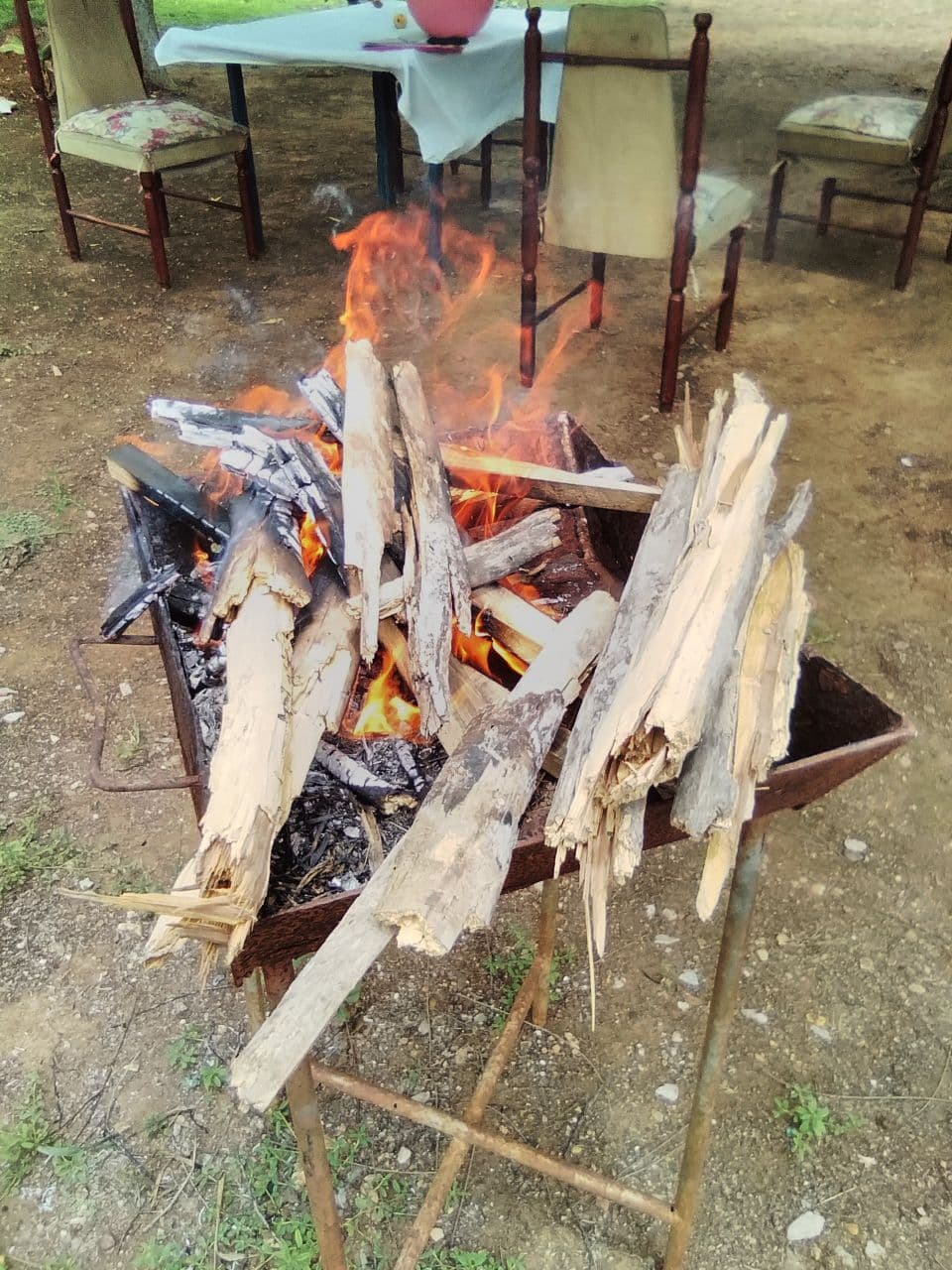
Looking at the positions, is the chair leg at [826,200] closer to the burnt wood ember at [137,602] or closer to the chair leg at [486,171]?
the chair leg at [486,171]

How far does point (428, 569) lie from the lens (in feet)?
5.04

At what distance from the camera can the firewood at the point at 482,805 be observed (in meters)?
1.02

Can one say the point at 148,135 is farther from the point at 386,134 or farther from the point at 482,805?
the point at 482,805

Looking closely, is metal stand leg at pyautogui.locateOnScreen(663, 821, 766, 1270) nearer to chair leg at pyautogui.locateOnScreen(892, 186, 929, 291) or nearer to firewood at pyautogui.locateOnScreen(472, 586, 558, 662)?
firewood at pyautogui.locateOnScreen(472, 586, 558, 662)

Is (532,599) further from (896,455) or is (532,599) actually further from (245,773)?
(896,455)

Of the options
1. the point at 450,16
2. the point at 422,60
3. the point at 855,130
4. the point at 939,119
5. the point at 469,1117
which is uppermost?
the point at 450,16

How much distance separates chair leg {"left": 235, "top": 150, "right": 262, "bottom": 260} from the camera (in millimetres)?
5117

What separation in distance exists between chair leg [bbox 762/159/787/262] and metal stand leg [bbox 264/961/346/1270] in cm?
537

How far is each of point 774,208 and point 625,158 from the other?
219 cm

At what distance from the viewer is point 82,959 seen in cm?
214

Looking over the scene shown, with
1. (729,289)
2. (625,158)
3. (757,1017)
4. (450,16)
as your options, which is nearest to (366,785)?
(757,1017)

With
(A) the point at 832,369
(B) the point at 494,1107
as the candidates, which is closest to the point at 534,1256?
(B) the point at 494,1107

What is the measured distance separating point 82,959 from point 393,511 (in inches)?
52.0

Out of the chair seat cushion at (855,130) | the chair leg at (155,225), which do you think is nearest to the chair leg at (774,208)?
the chair seat cushion at (855,130)
